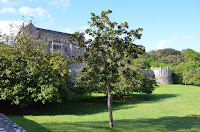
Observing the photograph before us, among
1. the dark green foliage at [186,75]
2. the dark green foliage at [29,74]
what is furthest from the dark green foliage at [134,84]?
the dark green foliage at [186,75]

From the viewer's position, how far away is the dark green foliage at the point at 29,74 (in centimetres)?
1234

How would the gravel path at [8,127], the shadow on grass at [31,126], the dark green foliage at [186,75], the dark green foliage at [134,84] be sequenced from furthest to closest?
the dark green foliage at [186,75] < the dark green foliage at [134,84] < the shadow on grass at [31,126] < the gravel path at [8,127]

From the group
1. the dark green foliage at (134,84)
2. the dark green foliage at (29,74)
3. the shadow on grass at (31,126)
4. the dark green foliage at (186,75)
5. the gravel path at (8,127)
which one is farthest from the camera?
the dark green foliage at (186,75)

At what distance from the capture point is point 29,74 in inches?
501

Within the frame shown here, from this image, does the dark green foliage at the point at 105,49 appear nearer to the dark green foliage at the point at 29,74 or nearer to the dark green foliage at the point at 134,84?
the dark green foliage at the point at 29,74

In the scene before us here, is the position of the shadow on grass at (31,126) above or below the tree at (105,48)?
below

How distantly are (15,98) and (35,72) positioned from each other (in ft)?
6.37

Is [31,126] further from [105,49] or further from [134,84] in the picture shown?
[134,84]

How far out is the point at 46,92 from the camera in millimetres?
12258

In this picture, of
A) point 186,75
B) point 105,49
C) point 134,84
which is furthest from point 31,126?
point 186,75

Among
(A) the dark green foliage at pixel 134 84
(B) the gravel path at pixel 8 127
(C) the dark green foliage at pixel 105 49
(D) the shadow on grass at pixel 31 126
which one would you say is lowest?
(D) the shadow on grass at pixel 31 126

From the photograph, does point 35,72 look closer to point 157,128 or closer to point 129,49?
point 129,49

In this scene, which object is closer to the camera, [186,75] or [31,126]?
[31,126]

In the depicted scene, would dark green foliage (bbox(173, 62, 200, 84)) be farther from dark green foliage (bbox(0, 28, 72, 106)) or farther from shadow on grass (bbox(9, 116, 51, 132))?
shadow on grass (bbox(9, 116, 51, 132))
